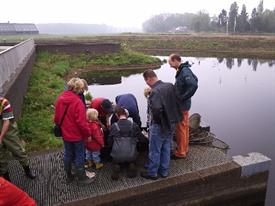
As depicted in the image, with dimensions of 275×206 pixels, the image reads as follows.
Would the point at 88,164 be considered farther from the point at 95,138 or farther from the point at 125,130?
the point at 125,130

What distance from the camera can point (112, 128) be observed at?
583 cm

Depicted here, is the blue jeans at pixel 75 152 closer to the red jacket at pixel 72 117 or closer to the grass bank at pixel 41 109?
the red jacket at pixel 72 117

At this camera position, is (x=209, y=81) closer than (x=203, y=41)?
Result: Yes

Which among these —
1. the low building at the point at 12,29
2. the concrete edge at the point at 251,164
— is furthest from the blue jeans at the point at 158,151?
the low building at the point at 12,29

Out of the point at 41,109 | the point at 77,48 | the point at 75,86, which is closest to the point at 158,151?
the point at 75,86

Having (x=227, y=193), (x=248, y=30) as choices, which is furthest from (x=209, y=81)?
(x=248, y=30)

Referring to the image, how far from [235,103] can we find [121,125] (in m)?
10.6

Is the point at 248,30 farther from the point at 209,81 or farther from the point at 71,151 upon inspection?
the point at 71,151

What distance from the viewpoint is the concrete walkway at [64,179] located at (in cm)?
532

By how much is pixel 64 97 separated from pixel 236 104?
37.0ft

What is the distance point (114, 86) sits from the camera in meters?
20.0

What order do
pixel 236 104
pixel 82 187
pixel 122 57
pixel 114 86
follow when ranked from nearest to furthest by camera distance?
pixel 82 187 < pixel 236 104 < pixel 114 86 < pixel 122 57

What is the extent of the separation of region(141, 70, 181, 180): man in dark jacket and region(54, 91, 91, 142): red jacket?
45.9 inches

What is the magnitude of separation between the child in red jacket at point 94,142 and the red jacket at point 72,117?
0.90ft
